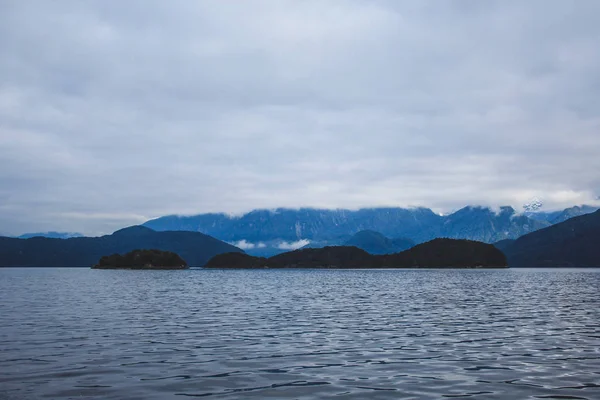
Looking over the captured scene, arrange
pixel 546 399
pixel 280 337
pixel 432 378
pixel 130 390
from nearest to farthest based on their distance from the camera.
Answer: pixel 546 399 < pixel 130 390 < pixel 432 378 < pixel 280 337

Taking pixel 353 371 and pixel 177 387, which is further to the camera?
pixel 353 371

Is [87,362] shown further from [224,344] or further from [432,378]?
[432,378]

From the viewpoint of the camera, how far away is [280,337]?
4434 cm

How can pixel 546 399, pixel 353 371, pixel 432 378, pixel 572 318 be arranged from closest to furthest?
pixel 546 399 → pixel 432 378 → pixel 353 371 → pixel 572 318

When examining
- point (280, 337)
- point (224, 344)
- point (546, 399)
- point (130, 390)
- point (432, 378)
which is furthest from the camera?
point (280, 337)

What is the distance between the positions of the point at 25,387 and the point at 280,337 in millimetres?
21867

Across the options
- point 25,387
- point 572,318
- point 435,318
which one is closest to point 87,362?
point 25,387

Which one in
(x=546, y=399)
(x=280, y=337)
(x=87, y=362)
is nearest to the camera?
(x=546, y=399)

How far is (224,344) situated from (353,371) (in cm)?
1365

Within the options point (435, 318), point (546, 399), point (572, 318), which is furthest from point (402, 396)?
point (572, 318)

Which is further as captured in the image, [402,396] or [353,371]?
[353,371]

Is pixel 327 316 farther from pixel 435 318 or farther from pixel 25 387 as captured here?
pixel 25 387

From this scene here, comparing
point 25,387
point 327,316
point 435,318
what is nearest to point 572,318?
point 435,318

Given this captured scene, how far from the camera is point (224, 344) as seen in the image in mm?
40719
